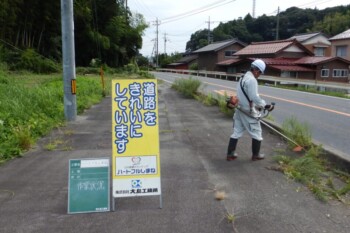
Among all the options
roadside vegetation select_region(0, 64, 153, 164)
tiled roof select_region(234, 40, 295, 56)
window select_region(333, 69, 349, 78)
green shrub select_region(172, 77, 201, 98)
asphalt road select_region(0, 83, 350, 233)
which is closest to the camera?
asphalt road select_region(0, 83, 350, 233)

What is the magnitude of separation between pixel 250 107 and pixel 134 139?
2.50 metres

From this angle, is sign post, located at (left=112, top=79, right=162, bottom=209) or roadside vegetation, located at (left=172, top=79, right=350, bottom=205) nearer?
sign post, located at (left=112, top=79, right=162, bottom=209)

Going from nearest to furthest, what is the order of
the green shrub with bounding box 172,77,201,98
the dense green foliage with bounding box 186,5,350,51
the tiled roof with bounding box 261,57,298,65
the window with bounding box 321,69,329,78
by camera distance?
the green shrub with bounding box 172,77,201,98 → the tiled roof with bounding box 261,57,298,65 → the window with bounding box 321,69,329,78 → the dense green foliage with bounding box 186,5,350,51

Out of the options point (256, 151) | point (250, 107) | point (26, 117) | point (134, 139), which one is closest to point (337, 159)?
point (256, 151)

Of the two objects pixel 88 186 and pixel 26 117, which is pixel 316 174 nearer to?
pixel 88 186

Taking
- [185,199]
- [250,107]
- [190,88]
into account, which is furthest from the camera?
[190,88]

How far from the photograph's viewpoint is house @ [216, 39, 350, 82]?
42.2 m

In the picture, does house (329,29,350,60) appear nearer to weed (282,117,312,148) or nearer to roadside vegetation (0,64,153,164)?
roadside vegetation (0,64,153,164)

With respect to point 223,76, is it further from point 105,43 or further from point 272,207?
point 272,207

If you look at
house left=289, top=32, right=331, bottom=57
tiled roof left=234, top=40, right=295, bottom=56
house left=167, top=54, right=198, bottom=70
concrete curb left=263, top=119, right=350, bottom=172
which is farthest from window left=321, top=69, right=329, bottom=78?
concrete curb left=263, top=119, right=350, bottom=172

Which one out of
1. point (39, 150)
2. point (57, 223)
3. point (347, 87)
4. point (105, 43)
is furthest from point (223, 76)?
point (57, 223)

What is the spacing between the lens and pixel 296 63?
43.8m

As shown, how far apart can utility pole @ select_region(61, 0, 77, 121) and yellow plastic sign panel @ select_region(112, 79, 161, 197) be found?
562 cm

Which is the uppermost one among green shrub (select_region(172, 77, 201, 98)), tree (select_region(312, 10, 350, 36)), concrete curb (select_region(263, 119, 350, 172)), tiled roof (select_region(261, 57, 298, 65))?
tree (select_region(312, 10, 350, 36))
